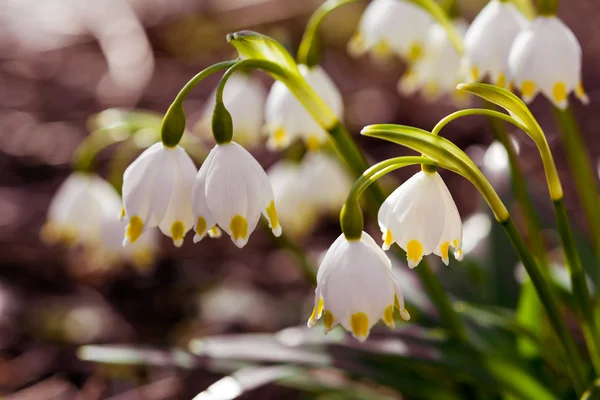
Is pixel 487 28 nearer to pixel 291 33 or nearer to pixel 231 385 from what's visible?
pixel 231 385

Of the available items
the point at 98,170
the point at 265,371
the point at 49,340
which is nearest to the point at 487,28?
the point at 265,371

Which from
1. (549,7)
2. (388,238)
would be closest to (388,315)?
(388,238)

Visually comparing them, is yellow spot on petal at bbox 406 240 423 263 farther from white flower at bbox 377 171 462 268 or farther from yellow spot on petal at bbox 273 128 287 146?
yellow spot on petal at bbox 273 128 287 146

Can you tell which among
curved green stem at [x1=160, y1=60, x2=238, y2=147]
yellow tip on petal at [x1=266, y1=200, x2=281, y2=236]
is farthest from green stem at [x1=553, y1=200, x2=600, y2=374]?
curved green stem at [x1=160, y1=60, x2=238, y2=147]

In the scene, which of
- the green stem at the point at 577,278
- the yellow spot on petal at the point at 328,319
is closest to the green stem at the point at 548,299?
the green stem at the point at 577,278

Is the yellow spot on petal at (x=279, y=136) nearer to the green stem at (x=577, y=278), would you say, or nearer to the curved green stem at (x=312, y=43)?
the curved green stem at (x=312, y=43)
